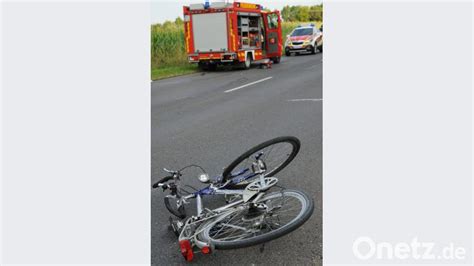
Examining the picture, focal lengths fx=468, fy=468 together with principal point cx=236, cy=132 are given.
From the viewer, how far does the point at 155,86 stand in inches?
537

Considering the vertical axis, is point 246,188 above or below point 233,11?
below

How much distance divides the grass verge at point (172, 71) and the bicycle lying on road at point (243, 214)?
12526 millimetres

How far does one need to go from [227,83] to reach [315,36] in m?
13.3

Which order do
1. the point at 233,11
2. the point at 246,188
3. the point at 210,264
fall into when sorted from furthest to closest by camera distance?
the point at 233,11, the point at 246,188, the point at 210,264

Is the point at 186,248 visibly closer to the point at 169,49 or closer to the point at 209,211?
the point at 209,211

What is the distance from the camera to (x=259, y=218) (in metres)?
3.18

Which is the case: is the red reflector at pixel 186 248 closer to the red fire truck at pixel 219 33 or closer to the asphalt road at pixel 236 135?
the asphalt road at pixel 236 135

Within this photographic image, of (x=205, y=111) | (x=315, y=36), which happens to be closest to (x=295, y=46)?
(x=315, y=36)

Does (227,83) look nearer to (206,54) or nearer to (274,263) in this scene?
(206,54)

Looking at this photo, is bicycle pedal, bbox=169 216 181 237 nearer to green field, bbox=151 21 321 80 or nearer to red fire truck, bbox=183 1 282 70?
red fire truck, bbox=183 1 282 70

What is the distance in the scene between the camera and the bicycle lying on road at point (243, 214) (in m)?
3.00

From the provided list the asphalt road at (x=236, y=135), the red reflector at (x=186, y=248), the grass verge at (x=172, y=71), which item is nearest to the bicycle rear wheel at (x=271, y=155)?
the asphalt road at (x=236, y=135)

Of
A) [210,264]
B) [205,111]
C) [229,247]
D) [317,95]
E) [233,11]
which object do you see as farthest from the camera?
[233,11]

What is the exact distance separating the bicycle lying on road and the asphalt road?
18cm
